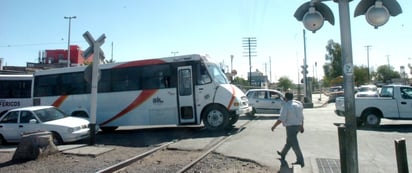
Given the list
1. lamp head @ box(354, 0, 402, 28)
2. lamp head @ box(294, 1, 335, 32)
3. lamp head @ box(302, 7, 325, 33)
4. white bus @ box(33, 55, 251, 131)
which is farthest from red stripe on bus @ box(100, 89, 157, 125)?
lamp head @ box(354, 0, 402, 28)

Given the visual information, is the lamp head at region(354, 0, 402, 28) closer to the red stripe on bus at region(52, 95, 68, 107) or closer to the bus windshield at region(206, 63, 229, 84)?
the bus windshield at region(206, 63, 229, 84)

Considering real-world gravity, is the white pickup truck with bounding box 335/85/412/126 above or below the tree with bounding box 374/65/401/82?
below

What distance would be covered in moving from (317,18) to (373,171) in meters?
4.03

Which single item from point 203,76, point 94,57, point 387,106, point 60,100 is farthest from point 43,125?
point 387,106

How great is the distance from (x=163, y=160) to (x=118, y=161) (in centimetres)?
109

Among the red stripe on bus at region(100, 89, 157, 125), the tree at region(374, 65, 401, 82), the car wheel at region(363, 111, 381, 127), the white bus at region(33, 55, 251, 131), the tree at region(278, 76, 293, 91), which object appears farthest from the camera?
the tree at region(278, 76, 293, 91)

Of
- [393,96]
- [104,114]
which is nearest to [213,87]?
[104,114]

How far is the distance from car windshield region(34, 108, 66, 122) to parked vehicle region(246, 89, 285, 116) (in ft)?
36.4

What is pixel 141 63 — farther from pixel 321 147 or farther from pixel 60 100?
pixel 321 147

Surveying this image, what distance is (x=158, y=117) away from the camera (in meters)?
15.6

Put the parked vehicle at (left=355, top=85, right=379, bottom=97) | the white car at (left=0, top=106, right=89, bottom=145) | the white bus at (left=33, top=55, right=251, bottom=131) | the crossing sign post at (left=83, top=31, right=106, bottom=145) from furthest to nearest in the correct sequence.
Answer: the parked vehicle at (left=355, top=85, right=379, bottom=97), the white bus at (left=33, top=55, right=251, bottom=131), the white car at (left=0, top=106, right=89, bottom=145), the crossing sign post at (left=83, top=31, right=106, bottom=145)

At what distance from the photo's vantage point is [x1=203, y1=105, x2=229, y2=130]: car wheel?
14.7m

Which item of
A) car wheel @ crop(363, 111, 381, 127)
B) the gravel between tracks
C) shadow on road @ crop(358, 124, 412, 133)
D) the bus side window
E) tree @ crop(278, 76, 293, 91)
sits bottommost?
the gravel between tracks

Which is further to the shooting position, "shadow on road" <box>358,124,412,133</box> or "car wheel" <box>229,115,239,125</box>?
"car wheel" <box>229,115,239,125</box>
